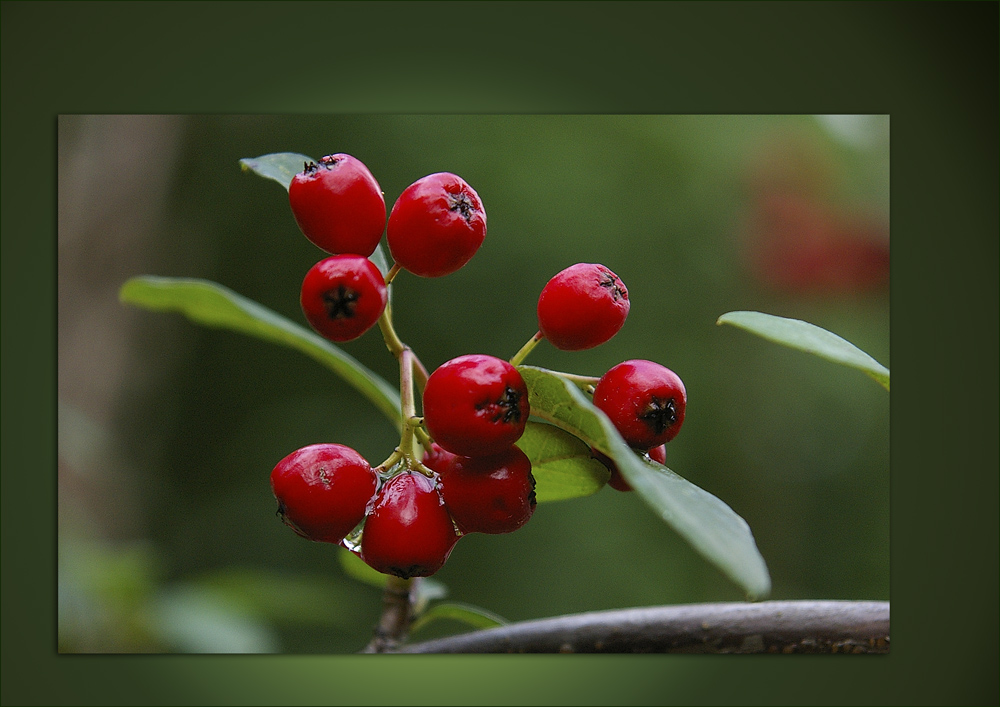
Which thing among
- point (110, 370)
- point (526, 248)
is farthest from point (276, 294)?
point (526, 248)

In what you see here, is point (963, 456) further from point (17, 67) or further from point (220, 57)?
point (17, 67)

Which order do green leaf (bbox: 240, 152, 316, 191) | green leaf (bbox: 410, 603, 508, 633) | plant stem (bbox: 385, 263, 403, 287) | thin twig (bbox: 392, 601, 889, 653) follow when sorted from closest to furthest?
1. plant stem (bbox: 385, 263, 403, 287)
2. green leaf (bbox: 240, 152, 316, 191)
3. thin twig (bbox: 392, 601, 889, 653)
4. green leaf (bbox: 410, 603, 508, 633)

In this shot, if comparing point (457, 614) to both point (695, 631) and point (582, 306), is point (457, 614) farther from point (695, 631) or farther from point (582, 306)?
point (582, 306)

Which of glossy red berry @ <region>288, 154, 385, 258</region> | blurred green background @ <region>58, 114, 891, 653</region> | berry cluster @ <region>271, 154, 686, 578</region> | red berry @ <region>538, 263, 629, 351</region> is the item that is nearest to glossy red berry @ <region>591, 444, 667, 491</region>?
berry cluster @ <region>271, 154, 686, 578</region>

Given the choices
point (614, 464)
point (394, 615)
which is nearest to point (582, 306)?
point (614, 464)

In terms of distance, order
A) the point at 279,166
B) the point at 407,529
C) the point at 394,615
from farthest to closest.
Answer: the point at 394,615, the point at 279,166, the point at 407,529

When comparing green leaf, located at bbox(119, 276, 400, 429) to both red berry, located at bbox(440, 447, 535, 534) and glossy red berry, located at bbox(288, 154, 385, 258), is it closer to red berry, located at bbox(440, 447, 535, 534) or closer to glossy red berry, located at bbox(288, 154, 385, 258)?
glossy red berry, located at bbox(288, 154, 385, 258)
